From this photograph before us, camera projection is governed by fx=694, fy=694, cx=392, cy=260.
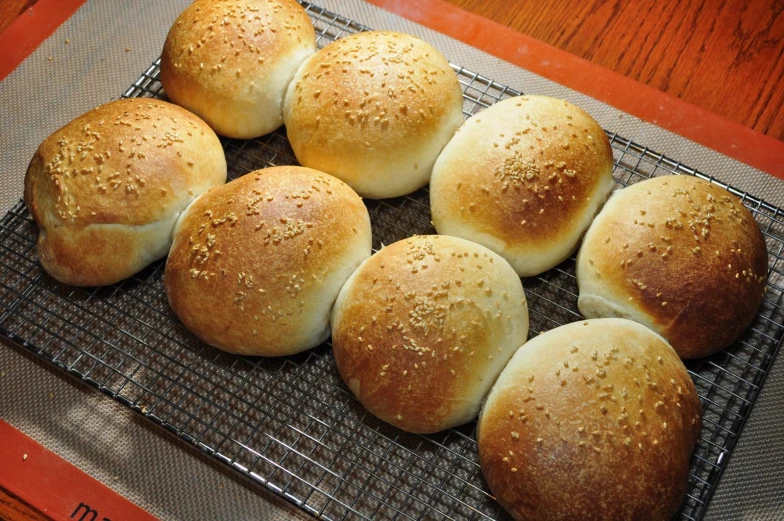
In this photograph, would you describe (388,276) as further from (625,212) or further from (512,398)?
(625,212)

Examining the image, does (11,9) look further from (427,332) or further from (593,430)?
(593,430)

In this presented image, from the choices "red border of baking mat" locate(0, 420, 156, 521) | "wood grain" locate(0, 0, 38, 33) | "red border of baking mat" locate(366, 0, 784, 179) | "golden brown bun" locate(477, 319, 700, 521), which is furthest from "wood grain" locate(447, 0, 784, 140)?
"red border of baking mat" locate(0, 420, 156, 521)

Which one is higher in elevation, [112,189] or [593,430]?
[112,189]

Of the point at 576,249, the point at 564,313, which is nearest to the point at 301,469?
the point at 564,313

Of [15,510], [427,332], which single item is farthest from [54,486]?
[427,332]

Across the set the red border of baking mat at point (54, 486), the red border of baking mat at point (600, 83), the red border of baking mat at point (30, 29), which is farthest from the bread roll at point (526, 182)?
the red border of baking mat at point (30, 29)

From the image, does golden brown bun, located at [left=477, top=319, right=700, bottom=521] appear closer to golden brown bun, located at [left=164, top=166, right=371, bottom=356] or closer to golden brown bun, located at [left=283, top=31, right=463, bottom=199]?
golden brown bun, located at [left=164, top=166, right=371, bottom=356]

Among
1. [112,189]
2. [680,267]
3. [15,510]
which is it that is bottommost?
[15,510]
